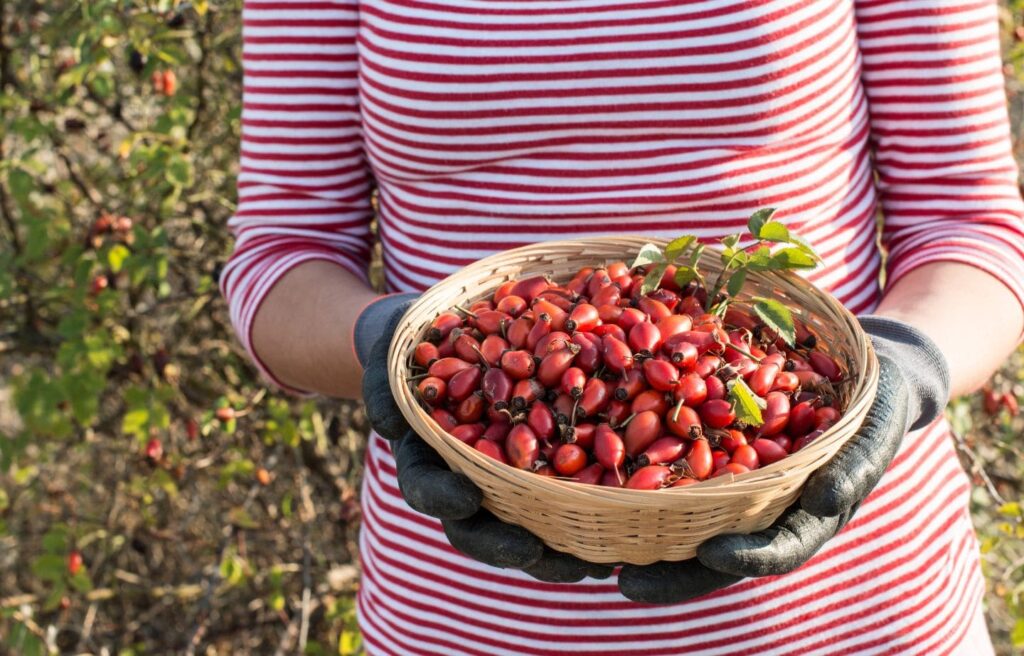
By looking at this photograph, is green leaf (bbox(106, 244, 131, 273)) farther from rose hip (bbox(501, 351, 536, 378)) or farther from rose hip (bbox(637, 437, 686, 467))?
rose hip (bbox(637, 437, 686, 467))

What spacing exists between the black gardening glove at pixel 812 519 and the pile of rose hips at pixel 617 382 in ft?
0.16

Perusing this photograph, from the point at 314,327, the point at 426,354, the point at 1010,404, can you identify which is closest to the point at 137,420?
the point at 314,327

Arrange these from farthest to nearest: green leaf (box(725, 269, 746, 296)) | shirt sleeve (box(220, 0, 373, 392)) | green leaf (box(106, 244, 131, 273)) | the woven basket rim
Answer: green leaf (box(106, 244, 131, 273)) < shirt sleeve (box(220, 0, 373, 392)) < green leaf (box(725, 269, 746, 296)) < the woven basket rim

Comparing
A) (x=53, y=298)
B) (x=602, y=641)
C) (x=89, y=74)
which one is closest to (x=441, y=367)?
(x=602, y=641)

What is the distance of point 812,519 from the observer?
3.15 ft

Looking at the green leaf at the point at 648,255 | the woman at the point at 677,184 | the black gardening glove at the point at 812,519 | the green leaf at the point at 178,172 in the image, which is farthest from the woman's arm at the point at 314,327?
the green leaf at the point at 178,172

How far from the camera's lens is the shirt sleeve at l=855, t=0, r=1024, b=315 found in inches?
44.4

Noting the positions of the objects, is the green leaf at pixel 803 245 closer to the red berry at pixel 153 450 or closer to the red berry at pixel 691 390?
the red berry at pixel 691 390

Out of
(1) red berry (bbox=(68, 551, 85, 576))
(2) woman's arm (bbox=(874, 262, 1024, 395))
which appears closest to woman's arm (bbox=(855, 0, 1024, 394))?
(2) woman's arm (bbox=(874, 262, 1024, 395))

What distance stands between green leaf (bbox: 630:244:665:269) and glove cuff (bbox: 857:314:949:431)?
9.0 inches

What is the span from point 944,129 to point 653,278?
38 cm

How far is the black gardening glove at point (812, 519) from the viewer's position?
0.90 meters

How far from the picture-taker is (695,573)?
94 centimetres

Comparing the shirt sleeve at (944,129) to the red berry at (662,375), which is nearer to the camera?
the red berry at (662,375)
